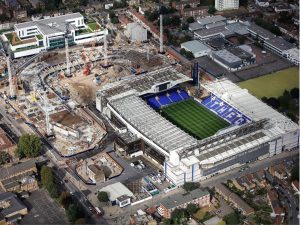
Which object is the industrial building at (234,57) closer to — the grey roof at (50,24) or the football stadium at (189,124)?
the football stadium at (189,124)

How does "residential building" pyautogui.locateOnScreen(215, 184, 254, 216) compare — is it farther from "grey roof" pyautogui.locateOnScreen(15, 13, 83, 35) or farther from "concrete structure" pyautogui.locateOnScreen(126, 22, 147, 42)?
"grey roof" pyautogui.locateOnScreen(15, 13, 83, 35)

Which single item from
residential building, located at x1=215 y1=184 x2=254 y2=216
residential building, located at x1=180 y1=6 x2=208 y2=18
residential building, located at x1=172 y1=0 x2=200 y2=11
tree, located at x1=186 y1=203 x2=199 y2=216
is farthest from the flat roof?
residential building, located at x1=172 y1=0 x2=200 y2=11

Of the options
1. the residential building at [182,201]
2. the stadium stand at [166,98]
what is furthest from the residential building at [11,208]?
the stadium stand at [166,98]

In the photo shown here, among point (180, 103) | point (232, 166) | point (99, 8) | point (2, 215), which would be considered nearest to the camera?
point (2, 215)

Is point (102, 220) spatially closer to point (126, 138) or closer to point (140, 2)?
point (126, 138)

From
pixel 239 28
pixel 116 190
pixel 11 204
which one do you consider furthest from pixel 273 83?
pixel 11 204

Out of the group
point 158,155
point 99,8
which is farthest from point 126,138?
point 99,8
